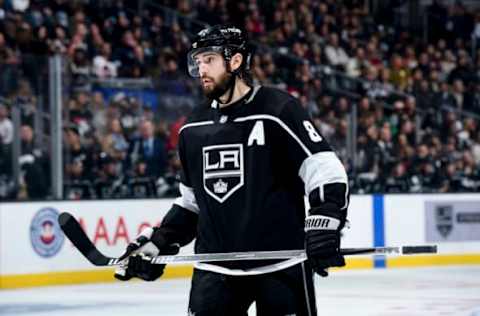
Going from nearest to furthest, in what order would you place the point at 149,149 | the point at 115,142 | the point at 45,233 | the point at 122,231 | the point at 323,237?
1. the point at 323,237
2. the point at 45,233
3. the point at 115,142
4. the point at 122,231
5. the point at 149,149

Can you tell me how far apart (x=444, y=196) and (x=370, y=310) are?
570 centimetres

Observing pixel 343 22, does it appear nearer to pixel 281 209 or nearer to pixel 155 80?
pixel 155 80

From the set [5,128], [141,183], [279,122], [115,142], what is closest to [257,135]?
[279,122]

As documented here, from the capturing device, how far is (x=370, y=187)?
587 inches

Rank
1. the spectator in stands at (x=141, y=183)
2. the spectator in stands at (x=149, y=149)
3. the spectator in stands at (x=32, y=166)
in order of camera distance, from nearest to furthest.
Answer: the spectator in stands at (x=32, y=166), the spectator in stands at (x=149, y=149), the spectator in stands at (x=141, y=183)

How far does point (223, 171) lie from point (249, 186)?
11cm

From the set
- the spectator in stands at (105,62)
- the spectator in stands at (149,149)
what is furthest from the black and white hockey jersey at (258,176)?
the spectator in stands at (105,62)

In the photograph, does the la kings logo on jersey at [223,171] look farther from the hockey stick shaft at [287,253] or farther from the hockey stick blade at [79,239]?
the hockey stick blade at [79,239]

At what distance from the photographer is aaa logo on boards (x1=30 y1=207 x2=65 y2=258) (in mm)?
12266

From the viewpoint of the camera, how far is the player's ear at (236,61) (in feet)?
14.6

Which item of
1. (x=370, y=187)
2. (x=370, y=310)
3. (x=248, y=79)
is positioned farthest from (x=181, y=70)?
(x=248, y=79)

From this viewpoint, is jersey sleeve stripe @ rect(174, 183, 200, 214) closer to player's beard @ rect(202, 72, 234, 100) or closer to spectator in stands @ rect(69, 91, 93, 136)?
player's beard @ rect(202, 72, 234, 100)

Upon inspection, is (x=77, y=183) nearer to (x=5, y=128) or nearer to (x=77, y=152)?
(x=77, y=152)

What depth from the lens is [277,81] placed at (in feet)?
52.3
